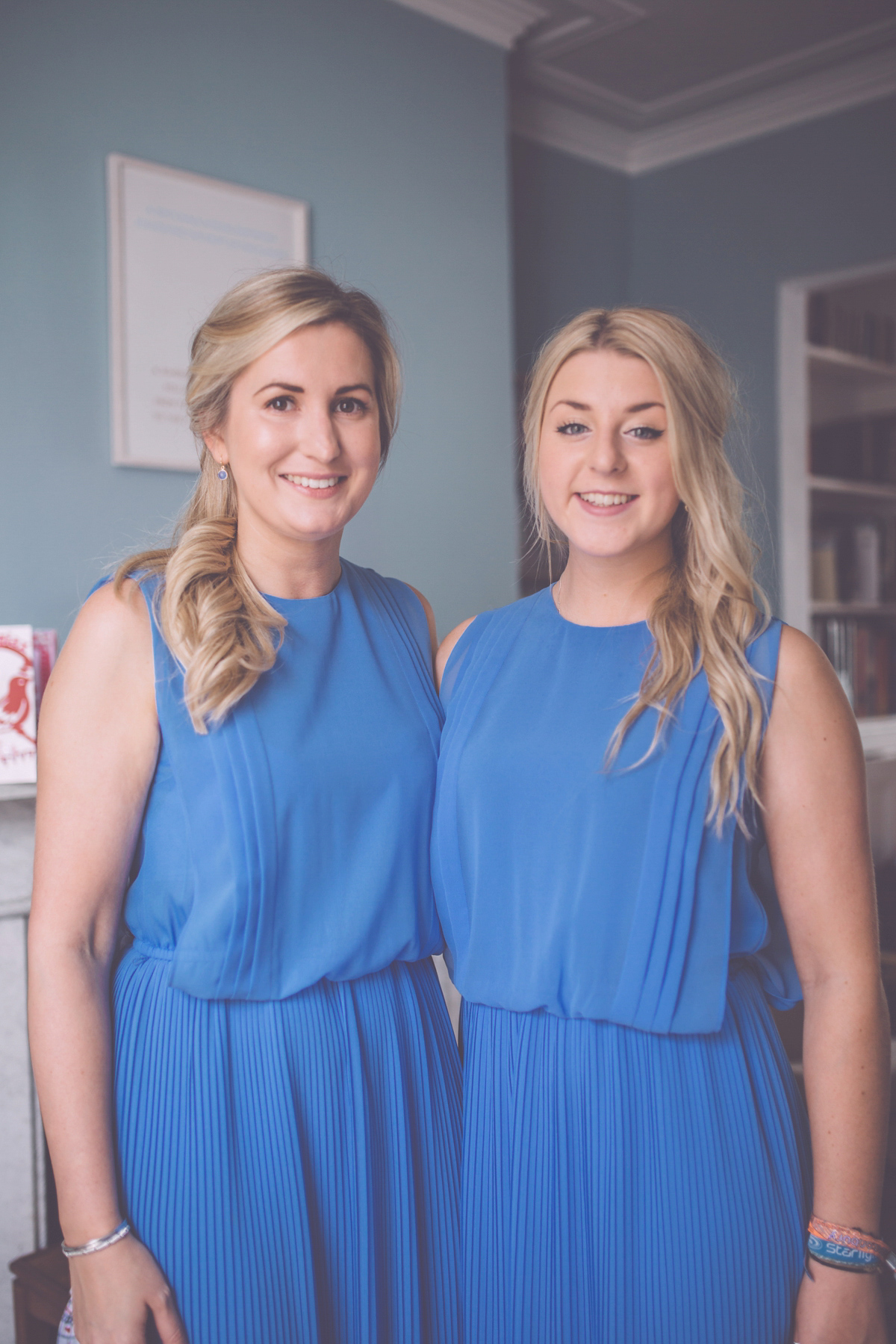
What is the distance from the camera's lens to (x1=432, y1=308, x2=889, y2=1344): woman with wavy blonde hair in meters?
1.11

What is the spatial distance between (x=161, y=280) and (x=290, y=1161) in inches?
78.7

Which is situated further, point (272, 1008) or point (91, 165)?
point (91, 165)

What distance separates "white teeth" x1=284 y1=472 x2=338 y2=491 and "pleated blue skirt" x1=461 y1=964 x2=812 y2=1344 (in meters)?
0.63

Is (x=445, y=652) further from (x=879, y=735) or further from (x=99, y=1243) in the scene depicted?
(x=879, y=735)

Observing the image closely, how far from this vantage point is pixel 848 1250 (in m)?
1.11

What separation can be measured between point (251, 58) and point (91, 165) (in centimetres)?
57

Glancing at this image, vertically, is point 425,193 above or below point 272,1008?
above

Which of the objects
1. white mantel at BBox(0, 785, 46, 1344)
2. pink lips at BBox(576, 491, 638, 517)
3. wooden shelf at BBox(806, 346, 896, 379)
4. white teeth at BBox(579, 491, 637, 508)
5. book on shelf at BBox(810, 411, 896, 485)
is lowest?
white mantel at BBox(0, 785, 46, 1344)

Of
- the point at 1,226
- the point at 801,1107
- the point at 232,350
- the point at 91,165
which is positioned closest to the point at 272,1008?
the point at 801,1107

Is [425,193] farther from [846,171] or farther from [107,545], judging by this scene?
[846,171]

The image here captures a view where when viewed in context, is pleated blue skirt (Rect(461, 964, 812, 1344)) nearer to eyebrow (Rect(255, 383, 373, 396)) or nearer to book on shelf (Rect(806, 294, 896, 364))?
eyebrow (Rect(255, 383, 373, 396))

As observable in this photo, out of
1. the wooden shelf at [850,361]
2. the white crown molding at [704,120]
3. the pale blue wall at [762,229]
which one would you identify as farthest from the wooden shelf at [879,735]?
the white crown molding at [704,120]

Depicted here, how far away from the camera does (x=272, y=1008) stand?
3.82ft

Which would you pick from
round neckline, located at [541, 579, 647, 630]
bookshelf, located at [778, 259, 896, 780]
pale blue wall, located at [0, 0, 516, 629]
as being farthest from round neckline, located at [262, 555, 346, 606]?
bookshelf, located at [778, 259, 896, 780]
